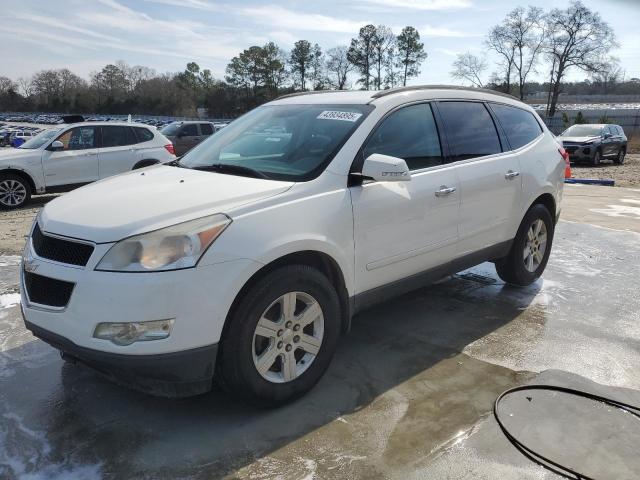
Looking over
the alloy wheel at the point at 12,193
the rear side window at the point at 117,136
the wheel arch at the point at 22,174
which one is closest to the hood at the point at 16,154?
the wheel arch at the point at 22,174

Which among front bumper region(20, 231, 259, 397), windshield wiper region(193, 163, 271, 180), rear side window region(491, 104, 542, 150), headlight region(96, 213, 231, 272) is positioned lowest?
front bumper region(20, 231, 259, 397)

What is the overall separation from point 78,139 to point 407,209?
953 centimetres

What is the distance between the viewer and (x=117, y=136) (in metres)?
11.6

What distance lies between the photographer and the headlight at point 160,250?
2629mm

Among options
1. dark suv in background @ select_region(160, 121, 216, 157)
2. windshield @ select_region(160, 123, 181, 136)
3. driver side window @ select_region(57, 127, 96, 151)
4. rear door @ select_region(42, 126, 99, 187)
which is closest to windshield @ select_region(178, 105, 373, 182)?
rear door @ select_region(42, 126, 99, 187)

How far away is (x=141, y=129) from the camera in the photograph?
11953mm

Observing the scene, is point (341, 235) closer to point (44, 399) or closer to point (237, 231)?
point (237, 231)

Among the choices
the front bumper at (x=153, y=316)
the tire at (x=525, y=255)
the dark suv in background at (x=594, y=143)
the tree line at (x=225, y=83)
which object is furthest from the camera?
the tree line at (x=225, y=83)

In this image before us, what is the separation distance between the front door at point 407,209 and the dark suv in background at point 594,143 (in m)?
18.3

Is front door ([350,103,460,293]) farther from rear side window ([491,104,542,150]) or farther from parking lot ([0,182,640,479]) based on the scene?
rear side window ([491,104,542,150])

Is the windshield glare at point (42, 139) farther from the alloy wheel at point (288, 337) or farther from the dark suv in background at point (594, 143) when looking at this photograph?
the dark suv in background at point (594, 143)

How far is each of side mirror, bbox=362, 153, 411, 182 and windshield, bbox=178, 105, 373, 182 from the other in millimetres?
266

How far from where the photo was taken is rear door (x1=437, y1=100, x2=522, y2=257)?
14.0 ft

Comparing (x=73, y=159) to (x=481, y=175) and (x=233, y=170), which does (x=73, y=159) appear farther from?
(x=481, y=175)
